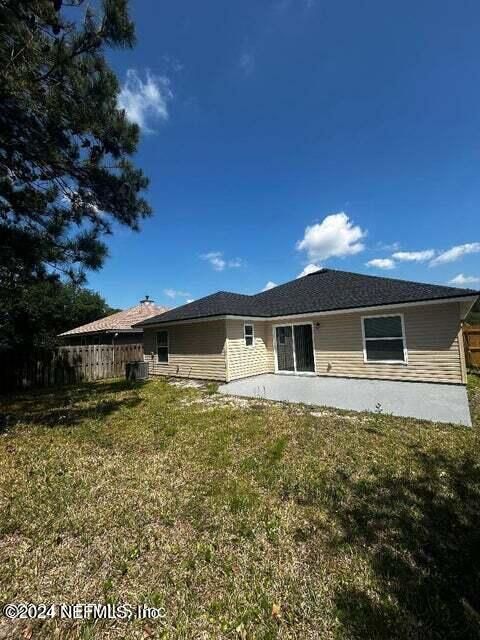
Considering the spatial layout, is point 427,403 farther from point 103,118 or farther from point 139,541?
point 103,118

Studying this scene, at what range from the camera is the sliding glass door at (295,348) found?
40.2 ft

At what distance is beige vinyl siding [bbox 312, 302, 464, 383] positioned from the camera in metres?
8.86

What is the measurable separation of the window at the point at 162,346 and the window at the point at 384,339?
347 inches

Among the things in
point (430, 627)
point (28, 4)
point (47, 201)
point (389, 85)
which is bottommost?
point (430, 627)

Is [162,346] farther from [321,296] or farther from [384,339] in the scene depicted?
[384,339]

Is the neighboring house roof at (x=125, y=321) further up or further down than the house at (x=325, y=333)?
further up

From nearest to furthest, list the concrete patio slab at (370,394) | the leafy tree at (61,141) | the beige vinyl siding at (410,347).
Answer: the leafy tree at (61,141), the concrete patio slab at (370,394), the beige vinyl siding at (410,347)

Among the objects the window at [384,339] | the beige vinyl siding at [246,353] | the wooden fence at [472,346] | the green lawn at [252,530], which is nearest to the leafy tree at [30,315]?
the green lawn at [252,530]

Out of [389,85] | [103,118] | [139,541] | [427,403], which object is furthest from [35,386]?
[389,85]

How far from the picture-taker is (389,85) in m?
8.23

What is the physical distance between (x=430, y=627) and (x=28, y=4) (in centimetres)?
795

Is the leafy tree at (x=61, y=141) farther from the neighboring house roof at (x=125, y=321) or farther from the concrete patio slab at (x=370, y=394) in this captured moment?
the neighboring house roof at (x=125, y=321)

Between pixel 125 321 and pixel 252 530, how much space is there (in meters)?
19.1

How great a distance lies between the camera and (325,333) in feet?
37.4
